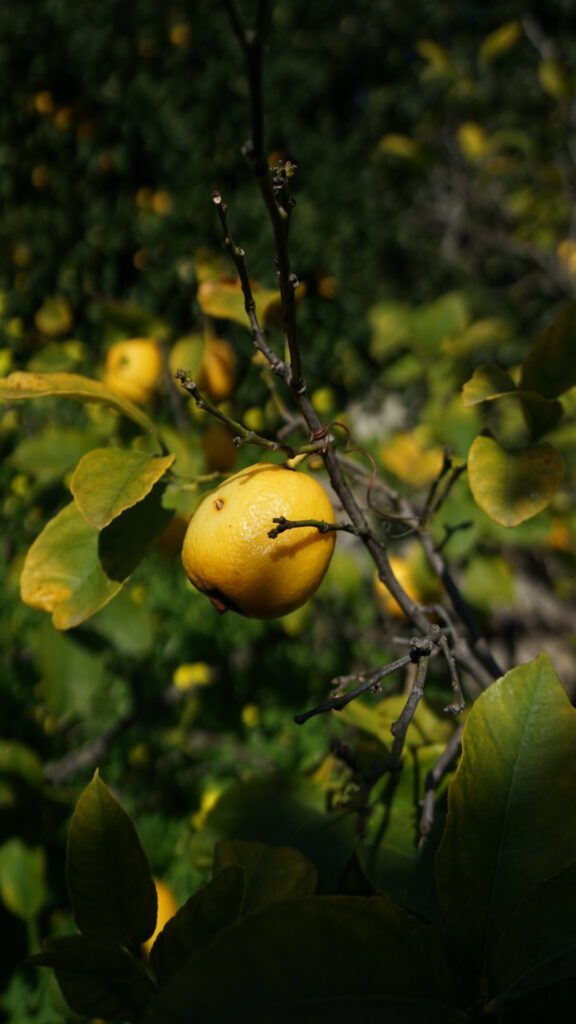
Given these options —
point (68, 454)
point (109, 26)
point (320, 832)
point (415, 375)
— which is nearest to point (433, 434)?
point (415, 375)

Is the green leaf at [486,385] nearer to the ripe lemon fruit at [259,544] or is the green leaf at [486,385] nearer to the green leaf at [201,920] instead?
the ripe lemon fruit at [259,544]

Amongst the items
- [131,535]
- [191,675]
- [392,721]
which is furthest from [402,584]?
[191,675]

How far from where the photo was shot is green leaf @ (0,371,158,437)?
0.67 m

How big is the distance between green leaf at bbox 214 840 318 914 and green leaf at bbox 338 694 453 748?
256mm

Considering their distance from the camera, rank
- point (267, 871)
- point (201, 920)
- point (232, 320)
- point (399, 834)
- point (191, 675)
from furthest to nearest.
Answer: point (191, 675) < point (232, 320) < point (399, 834) < point (267, 871) < point (201, 920)

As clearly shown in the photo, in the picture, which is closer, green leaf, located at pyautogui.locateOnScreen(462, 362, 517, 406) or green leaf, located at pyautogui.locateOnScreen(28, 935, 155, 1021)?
green leaf, located at pyautogui.locateOnScreen(28, 935, 155, 1021)

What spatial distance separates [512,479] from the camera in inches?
30.3

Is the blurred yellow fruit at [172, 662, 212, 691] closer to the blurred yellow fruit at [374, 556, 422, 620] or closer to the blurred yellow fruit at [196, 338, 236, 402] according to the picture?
the blurred yellow fruit at [374, 556, 422, 620]

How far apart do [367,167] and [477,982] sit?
174 inches

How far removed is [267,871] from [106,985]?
5.7 inches

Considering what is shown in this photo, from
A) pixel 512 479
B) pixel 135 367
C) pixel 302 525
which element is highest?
pixel 135 367

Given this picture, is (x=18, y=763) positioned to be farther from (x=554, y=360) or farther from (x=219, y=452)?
(x=554, y=360)

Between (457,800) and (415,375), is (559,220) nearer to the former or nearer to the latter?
(415,375)

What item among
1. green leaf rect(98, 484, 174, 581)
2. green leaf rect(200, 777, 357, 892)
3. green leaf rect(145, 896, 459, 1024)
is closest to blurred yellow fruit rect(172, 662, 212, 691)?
green leaf rect(200, 777, 357, 892)
